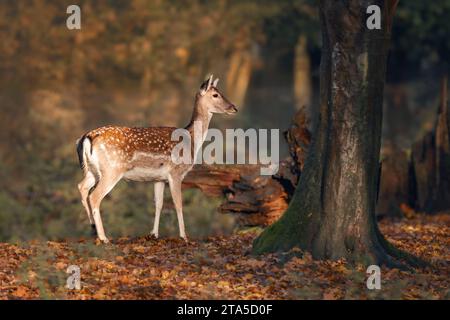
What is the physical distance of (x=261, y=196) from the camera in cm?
1598

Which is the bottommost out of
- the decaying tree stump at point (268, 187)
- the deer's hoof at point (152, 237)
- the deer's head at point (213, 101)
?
the deer's hoof at point (152, 237)

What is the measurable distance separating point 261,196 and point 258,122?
56.7 feet

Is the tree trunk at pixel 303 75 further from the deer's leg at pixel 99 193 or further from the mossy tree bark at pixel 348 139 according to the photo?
the mossy tree bark at pixel 348 139

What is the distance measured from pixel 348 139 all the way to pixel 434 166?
7.18 m

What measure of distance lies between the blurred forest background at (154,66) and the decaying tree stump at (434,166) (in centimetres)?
756

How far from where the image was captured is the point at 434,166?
18.8 meters

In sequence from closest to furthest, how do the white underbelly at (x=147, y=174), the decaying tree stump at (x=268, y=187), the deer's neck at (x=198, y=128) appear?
1. the white underbelly at (x=147, y=174)
2. the deer's neck at (x=198, y=128)
3. the decaying tree stump at (x=268, y=187)

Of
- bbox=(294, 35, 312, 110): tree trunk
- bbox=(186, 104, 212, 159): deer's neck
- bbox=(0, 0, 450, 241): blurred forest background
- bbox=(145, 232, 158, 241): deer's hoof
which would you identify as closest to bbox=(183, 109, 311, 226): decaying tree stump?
bbox=(186, 104, 212, 159): deer's neck

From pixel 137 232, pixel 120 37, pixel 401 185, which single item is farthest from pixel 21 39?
pixel 401 185

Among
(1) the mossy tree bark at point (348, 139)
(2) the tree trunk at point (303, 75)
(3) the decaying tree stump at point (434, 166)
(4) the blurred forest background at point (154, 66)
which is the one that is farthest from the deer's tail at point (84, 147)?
(2) the tree trunk at point (303, 75)

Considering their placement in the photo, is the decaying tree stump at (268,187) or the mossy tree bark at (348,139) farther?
the decaying tree stump at (268,187)

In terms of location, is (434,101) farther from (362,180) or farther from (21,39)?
(362,180)

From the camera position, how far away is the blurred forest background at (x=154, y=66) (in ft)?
93.3

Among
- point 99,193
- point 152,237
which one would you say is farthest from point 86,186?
point 152,237
